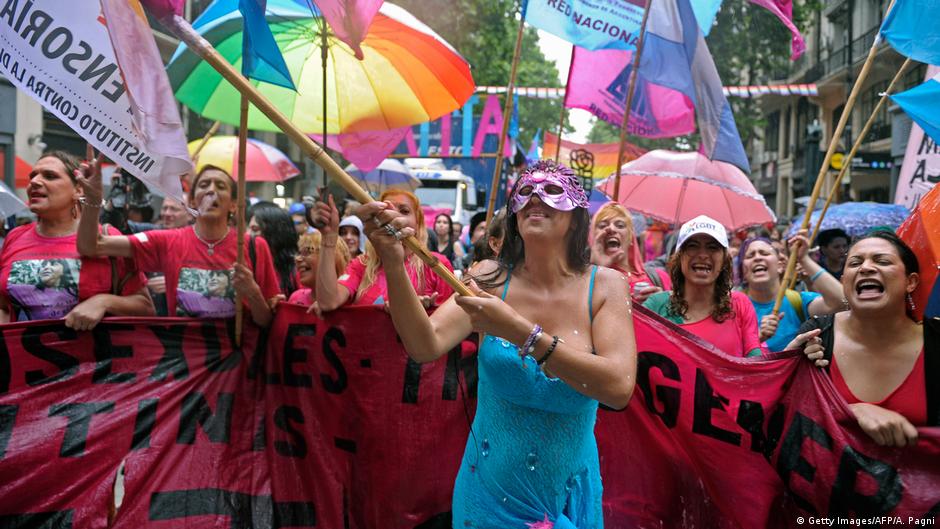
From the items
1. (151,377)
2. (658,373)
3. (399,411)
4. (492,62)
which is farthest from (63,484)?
(492,62)

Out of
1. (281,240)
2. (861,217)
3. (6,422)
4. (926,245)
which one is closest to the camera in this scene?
(926,245)

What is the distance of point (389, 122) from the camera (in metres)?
5.31

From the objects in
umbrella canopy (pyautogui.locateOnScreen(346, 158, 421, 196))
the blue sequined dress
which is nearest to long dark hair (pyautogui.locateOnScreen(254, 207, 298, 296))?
the blue sequined dress

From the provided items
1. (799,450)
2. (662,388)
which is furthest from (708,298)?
(799,450)

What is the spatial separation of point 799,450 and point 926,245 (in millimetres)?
1034

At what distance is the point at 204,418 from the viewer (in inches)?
175

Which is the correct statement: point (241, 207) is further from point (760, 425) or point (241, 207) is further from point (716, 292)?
point (760, 425)

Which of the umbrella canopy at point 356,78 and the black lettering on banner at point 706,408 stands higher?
the umbrella canopy at point 356,78

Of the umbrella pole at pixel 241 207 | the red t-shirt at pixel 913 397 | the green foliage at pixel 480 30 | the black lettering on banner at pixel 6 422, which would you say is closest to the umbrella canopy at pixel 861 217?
the red t-shirt at pixel 913 397

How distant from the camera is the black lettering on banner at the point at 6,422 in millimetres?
4090

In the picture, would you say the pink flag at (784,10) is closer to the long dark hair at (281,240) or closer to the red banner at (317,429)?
the red banner at (317,429)

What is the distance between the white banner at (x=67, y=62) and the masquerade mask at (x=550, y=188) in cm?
133

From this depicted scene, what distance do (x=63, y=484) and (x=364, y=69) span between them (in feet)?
9.38

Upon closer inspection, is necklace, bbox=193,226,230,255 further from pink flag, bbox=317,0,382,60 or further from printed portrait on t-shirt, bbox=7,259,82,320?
pink flag, bbox=317,0,382,60
